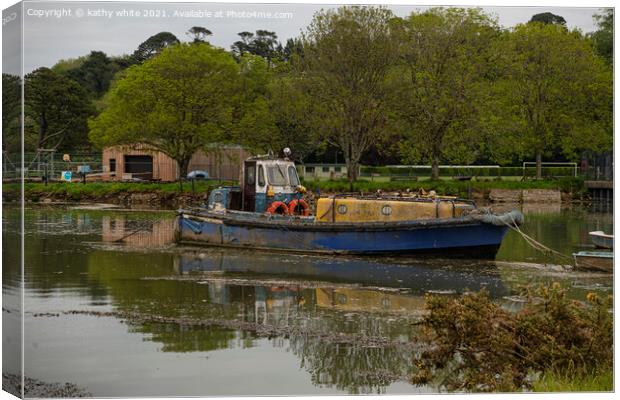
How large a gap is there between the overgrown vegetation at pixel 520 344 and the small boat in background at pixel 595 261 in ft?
34.2

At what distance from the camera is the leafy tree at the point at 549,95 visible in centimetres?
3322

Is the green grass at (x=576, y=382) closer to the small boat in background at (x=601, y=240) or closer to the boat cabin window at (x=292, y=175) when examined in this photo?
the small boat in background at (x=601, y=240)

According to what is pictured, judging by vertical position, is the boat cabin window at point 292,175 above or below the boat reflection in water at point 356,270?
above

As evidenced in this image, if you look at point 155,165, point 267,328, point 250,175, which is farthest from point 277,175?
point 155,165

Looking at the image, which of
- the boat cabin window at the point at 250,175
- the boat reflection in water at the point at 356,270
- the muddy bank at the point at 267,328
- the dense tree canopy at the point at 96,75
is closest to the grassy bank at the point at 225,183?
the dense tree canopy at the point at 96,75

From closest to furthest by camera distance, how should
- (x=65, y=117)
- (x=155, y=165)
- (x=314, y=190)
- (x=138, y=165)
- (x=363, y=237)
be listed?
(x=363, y=237) < (x=65, y=117) < (x=314, y=190) < (x=155, y=165) < (x=138, y=165)

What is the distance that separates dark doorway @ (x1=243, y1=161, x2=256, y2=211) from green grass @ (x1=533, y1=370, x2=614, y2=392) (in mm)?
17932

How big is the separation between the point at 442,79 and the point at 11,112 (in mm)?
40543

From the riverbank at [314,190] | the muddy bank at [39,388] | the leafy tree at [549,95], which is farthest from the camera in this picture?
the riverbank at [314,190]

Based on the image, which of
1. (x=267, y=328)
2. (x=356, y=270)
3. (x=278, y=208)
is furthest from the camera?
(x=278, y=208)

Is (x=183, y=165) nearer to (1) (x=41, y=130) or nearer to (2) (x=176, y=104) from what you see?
(2) (x=176, y=104)

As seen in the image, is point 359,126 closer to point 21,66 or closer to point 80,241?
point 80,241

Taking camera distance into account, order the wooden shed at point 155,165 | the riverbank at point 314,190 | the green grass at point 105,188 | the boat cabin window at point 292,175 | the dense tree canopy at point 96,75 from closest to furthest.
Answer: the boat cabin window at point 292,175 → the riverbank at point 314,190 → the dense tree canopy at point 96,75 → the green grass at point 105,188 → the wooden shed at point 155,165

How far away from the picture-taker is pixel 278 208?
95.7 ft
